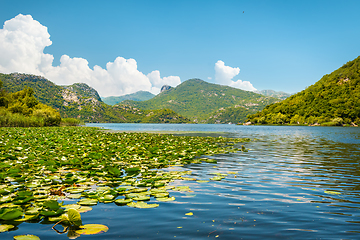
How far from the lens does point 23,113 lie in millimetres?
72875

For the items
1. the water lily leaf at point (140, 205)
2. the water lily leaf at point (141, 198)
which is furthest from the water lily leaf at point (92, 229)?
the water lily leaf at point (141, 198)

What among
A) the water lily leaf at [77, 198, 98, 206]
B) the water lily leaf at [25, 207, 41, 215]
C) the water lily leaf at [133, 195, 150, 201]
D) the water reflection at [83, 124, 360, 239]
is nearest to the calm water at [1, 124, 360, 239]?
the water reflection at [83, 124, 360, 239]

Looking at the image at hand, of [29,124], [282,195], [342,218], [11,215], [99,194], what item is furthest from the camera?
[29,124]

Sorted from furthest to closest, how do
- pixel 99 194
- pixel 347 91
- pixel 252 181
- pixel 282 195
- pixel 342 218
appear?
pixel 347 91
pixel 252 181
pixel 282 195
pixel 99 194
pixel 342 218

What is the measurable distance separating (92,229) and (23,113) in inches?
3387

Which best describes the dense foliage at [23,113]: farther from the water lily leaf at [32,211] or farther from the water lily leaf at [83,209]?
the water lily leaf at [83,209]

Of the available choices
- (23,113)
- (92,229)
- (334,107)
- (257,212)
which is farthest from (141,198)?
(334,107)

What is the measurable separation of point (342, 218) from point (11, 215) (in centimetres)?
863

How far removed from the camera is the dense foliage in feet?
166

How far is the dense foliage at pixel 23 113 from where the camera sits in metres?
50.6

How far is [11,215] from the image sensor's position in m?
4.93

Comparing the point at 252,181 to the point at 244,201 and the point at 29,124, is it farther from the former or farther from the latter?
the point at 29,124

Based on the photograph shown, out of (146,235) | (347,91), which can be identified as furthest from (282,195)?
(347,91)

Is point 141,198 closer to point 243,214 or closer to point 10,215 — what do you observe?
point 243,214
